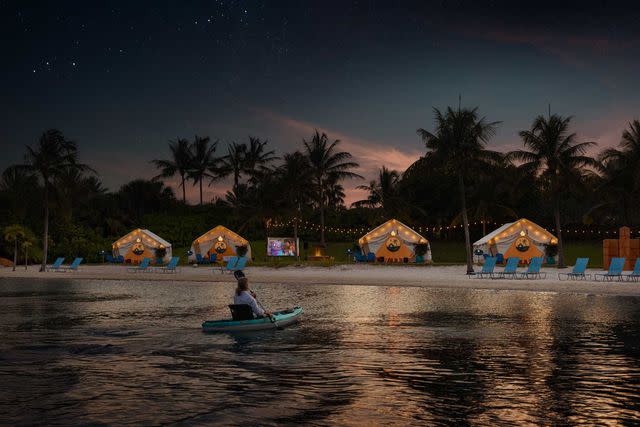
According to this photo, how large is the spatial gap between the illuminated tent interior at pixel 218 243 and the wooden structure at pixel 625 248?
25.6 meters

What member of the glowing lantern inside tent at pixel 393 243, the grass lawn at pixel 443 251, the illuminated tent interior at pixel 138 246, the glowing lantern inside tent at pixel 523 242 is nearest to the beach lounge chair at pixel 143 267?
the illuminated tent interior at pixel 138 246

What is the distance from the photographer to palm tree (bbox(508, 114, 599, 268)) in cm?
4153

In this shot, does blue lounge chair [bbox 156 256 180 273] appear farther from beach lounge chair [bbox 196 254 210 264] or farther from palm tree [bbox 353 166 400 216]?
palm tree [bbox 353 166 400 216]

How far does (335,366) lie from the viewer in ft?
39.2

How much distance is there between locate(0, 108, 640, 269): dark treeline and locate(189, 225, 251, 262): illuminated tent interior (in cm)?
560

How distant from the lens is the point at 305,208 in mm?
64812

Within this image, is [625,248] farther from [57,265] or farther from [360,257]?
[57,265]

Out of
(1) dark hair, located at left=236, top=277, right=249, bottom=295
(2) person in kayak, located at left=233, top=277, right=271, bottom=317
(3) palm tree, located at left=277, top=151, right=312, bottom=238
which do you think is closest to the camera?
(1) dark hair, located at left=236, top=277, right=249, bottom=295

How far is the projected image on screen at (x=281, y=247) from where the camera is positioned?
2040 inches

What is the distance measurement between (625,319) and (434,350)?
731cm

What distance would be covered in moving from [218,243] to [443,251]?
21.2 m

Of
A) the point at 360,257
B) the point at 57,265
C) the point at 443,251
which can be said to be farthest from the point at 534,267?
the point at 443,251

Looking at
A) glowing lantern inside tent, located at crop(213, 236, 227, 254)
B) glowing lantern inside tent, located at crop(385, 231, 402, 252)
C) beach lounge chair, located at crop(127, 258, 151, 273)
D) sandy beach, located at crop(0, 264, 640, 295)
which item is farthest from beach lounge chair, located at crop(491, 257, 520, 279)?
glowing lantern inside tent, located at crop(213, 236, 227, 254)

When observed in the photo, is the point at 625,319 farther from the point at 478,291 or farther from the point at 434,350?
the point at 478,291
